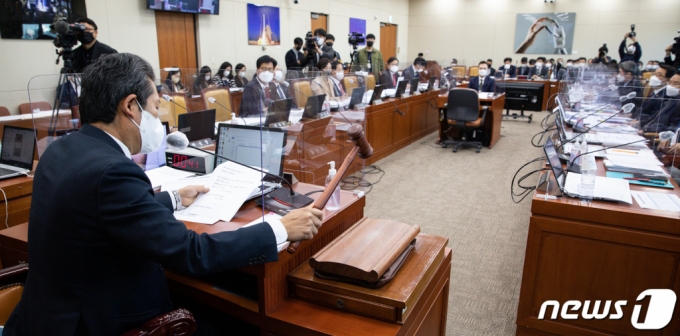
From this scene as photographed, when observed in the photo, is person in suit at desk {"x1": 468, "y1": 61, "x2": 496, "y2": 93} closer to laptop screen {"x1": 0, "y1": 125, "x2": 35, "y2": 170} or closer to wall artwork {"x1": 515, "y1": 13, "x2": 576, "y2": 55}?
laptop screen {"x1": 0, "y1": 125, "x2": 35, "y2": 170}

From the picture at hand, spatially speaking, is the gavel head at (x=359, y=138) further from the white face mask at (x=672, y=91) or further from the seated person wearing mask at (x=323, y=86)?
the white face mask at (x=672, y=91)

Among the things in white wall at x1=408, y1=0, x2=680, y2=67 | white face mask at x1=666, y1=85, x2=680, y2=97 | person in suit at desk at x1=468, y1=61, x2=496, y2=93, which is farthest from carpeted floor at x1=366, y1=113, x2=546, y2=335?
white wall at x1=408, y1=0, x2=680, y2=67

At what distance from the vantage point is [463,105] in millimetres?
5871

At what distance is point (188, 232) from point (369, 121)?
431cm

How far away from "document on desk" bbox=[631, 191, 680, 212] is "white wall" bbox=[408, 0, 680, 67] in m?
12.7

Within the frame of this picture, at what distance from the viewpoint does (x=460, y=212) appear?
3.86 metres

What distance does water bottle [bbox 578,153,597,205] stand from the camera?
1.97 meters

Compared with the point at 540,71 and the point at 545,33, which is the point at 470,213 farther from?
the point at 545,33

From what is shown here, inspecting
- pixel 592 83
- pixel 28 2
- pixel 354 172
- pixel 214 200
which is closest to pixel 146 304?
Answer: pixel 214 200

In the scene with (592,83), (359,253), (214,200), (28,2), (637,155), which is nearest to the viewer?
(359,253)

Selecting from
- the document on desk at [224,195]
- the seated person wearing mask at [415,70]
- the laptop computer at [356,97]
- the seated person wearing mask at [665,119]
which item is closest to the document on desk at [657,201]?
the document on desk at [224,195]

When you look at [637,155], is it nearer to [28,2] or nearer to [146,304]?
[146,304]

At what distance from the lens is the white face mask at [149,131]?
3.72ft

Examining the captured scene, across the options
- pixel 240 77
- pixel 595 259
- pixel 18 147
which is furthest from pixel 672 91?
pixel 240 77
